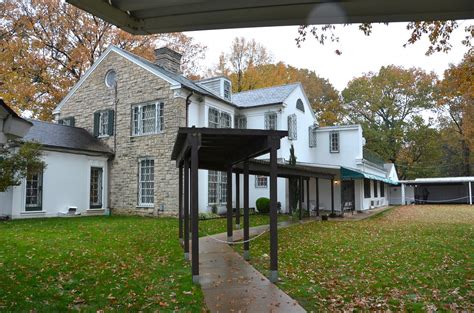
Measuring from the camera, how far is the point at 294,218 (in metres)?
18.3

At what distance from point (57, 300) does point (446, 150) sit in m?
52.3

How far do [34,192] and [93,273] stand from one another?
11.3m

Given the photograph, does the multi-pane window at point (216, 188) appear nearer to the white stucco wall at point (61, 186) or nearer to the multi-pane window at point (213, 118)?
the multi-pane window at point (213, 118)

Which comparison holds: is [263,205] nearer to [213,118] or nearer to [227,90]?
[213,118]

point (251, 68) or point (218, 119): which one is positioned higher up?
point (251, 68)

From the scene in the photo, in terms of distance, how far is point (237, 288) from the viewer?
234 inches

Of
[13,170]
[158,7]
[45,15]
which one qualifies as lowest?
[13,170]

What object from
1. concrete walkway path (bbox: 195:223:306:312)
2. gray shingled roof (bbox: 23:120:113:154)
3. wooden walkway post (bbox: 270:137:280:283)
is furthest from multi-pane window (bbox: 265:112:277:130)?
wooden walkway post (bbox: 270:137:280:283)

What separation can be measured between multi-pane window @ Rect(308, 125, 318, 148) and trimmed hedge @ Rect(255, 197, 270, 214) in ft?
23.9

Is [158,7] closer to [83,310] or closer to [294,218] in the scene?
[83,310]

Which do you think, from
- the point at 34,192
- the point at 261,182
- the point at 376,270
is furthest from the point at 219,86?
the point at 376,270

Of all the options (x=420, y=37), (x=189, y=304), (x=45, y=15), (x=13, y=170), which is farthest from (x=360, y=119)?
(x=189, y=304)

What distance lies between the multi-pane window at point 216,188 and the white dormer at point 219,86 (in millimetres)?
5081

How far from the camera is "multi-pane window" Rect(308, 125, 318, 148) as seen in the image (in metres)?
26.5
